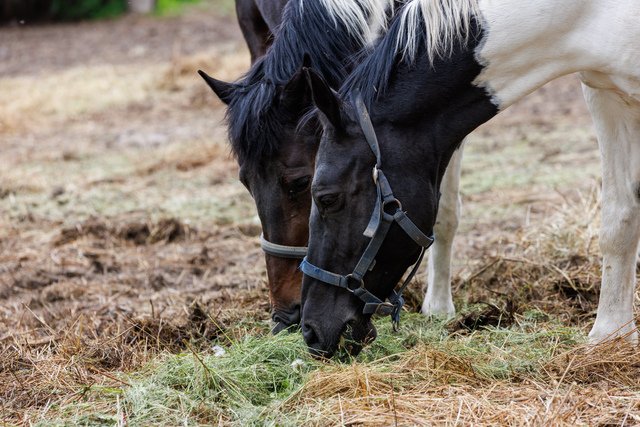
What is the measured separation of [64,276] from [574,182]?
12.1 feet

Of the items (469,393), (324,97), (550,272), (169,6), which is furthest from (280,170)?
(169,6)

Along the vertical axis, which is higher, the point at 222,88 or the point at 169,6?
the point at 222,88

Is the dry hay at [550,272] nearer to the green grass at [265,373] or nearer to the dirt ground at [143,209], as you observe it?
the dirt ground at [143,209]

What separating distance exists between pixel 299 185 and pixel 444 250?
107 centimetres

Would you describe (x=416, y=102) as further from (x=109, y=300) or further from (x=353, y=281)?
(x=109, y=300)

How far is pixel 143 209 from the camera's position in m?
7.11

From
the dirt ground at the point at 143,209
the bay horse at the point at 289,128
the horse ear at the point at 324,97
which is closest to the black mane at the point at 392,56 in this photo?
the horse ear at the point at 324,97

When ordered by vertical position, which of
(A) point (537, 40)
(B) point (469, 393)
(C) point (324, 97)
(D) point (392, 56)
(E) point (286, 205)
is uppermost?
(A) point (537, 40)

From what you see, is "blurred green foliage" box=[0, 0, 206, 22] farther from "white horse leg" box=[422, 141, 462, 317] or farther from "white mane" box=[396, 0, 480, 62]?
"white mane" box=[396, 0, 480, 62]

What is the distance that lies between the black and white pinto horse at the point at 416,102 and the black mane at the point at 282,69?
1.85 ft

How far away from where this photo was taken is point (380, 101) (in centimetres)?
333

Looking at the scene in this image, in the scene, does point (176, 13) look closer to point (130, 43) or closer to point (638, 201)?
point (130, 43)

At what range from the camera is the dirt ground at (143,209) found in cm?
421

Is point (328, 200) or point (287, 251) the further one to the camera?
point (287, 251)
